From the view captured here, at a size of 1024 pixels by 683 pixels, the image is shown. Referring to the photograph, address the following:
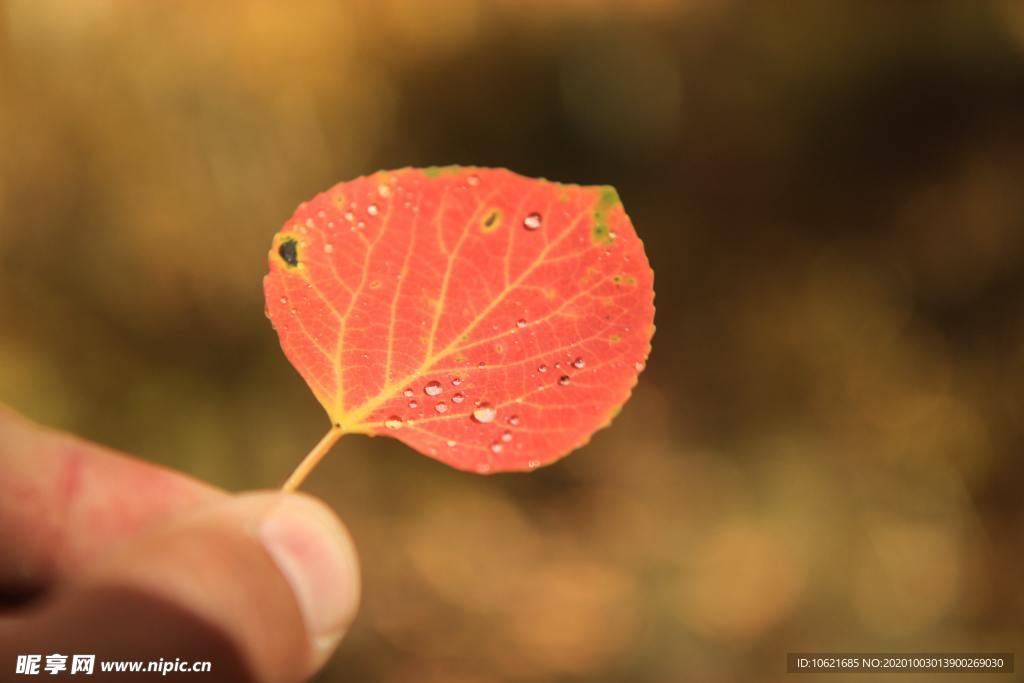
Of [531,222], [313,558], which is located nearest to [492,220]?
[531,222]

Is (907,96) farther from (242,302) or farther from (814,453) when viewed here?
(242,302)

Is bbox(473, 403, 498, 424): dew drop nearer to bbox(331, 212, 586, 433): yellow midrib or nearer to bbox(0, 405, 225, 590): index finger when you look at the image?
bbox(331, 212, 586, 433): yellow midrib

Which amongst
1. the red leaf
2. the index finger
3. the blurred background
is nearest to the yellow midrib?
the red leaf

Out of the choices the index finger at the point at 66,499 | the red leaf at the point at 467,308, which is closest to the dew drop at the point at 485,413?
the red leaf at the point at 467,308

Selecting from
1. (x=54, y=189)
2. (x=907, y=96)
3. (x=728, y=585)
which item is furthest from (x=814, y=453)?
(x=54, y=189)

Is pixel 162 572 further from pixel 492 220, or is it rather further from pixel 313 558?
pixel 492 220

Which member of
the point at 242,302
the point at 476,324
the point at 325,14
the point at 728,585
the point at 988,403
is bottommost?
the point at 728,585
